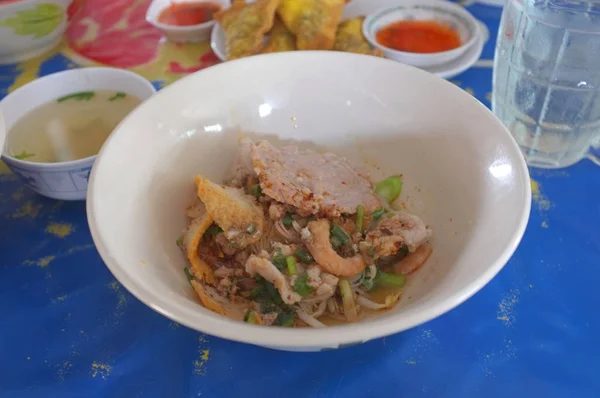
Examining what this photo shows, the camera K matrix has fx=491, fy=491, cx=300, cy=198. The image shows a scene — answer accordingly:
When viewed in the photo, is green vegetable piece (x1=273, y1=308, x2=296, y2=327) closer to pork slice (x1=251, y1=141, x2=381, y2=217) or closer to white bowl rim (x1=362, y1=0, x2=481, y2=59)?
pork slice (x1=251, y1=141, x2=381, y2=217)

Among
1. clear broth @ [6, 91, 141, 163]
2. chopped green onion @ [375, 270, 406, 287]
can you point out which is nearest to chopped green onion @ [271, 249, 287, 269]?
chopped green onion @ [375, 270, 406, 287]

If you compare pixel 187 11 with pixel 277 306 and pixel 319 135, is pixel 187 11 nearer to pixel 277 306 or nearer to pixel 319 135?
pixel 319 135

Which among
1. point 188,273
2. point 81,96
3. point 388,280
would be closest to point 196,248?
point 188,273

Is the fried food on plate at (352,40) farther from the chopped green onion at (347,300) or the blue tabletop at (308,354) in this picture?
the chopped green onion at (347,300)

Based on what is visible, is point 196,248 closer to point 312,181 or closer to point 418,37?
point 312,181

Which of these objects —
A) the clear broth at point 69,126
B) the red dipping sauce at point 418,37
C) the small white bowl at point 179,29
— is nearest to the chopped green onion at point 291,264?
the clear broth at point 69,126
